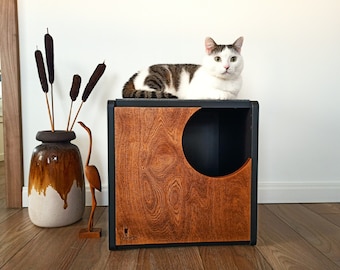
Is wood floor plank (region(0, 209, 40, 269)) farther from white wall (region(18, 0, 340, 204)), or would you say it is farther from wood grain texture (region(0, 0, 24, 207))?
white wall (region(18, 0, 340, 204))

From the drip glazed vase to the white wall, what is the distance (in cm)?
26

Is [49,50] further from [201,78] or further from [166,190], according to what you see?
[166,190]

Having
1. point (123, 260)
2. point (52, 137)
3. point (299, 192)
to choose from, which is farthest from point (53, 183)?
point (299, 192)

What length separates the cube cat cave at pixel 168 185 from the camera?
0.94m

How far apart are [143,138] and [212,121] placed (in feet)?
1.62

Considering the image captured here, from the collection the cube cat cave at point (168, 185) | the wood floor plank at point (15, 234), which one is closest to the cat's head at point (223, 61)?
the cube cat cave at point (168, 185)

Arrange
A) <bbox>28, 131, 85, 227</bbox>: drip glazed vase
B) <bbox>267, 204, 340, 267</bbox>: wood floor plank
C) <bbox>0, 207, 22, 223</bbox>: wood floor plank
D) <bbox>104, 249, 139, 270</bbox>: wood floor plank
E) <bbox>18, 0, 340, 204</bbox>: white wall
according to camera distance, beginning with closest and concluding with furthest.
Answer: <bbox>104, 249, 139, 270</bbox>: wood floor plank, <bbox>267, 204, 340, 267</bbox>: wood floor plank, <bbox>28, 131, 85, 227</bbox>: drip glazed vase, <bbox>0, 207, 22, 223</bbox>: wood floor plank, <bbox>18, 0, 340, 204</bbox>: white wall

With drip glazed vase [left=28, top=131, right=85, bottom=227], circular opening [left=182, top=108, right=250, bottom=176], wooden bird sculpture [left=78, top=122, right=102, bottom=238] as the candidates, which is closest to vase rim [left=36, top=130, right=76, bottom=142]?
drip glazed vase [left=28, top=131, right=85, bottom=227]

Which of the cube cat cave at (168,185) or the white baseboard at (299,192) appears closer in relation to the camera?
the cube cat cave at (168,185)

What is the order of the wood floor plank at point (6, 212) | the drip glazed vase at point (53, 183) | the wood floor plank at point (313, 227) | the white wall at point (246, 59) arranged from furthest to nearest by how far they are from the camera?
the white wall at point (246, 59) < the wood floor plank at point (6, 212) < the drip glazed vase at point (53, 183) < the wood floor plank at point (313, 227)

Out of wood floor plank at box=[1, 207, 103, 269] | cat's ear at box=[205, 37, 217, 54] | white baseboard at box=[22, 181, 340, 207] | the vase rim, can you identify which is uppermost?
cat's ear at box=[205, 37, 217, 54]

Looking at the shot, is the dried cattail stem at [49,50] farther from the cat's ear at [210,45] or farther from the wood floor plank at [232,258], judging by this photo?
the wood floor plank at [232,258]

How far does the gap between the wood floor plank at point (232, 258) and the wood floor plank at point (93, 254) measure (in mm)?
290

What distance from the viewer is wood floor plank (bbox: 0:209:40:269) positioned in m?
0.95
